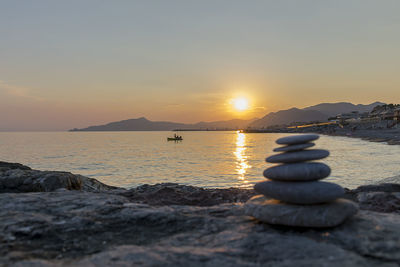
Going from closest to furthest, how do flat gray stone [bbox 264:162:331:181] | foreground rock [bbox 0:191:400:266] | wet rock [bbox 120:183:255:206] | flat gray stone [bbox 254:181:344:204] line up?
1. foreground rock [bbox 0:191:400:266]
2. flat gray stone [bbox 254:181:344:204]
3. flat gray stone [bbox 264:162:331:181]
4. wet rock [bbox 120:183:255:206]

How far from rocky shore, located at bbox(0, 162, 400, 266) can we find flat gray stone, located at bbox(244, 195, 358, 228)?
0.13m

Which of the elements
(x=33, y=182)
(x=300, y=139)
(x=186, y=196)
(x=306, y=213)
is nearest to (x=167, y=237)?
(x=306, y=213)

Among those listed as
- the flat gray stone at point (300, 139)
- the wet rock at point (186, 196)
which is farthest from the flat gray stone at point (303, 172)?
the wet rock at point (186, 196)

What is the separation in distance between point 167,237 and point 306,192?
247 cm

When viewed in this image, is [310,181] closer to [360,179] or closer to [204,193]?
[204,193]

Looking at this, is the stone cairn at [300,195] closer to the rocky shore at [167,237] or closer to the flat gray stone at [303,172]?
the flat gray stone at [303,172]

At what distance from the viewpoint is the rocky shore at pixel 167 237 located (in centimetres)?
368

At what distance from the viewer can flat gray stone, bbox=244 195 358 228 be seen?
4562 mm

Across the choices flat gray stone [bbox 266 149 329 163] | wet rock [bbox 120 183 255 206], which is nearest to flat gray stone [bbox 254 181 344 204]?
flat gray stone [bbox 266 149 329 163]

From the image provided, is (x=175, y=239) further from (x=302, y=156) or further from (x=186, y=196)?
(x=186, y=196)

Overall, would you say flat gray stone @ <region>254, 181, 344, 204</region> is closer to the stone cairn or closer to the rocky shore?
the stone cairn

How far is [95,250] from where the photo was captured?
412 cm

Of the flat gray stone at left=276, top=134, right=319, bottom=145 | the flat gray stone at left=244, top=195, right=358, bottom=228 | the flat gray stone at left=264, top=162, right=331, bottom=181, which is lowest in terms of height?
the flat gray stone at left=244, top=195, right=358, bottom=228

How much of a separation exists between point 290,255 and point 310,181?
5.63 feet
